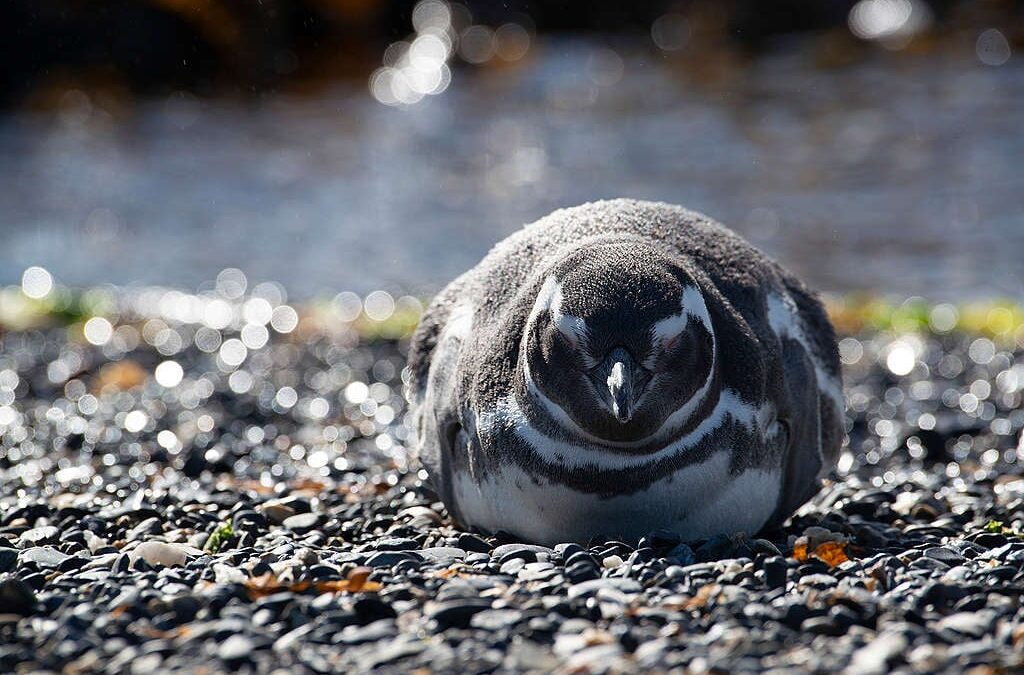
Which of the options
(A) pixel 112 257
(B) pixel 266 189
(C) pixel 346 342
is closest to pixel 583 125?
(B) pixel 266 189

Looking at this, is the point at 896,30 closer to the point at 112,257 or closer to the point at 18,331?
the point at 112,257

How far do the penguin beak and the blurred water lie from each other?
10.8 metres

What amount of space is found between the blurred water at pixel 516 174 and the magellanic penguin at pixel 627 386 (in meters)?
9.72

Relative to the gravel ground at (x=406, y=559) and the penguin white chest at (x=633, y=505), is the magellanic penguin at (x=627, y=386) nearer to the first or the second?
the penguin white chest at (x=633, y=505)

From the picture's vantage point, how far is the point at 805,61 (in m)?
30.7

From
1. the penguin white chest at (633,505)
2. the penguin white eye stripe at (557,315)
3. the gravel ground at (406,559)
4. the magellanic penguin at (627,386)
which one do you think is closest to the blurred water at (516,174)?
the gravel ground at (406,559)

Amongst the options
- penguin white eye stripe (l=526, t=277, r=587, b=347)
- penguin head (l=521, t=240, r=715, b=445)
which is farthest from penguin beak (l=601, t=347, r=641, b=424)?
penguin white eye stripe (l=526, t=277, r=587, b=347)

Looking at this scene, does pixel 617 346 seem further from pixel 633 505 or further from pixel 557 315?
pixel 633 505

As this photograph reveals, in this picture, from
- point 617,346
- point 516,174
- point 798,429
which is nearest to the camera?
point 617,346

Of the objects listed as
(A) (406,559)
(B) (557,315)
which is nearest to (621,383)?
(B) (557,315)

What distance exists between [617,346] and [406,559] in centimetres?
104

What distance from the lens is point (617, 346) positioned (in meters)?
4.28

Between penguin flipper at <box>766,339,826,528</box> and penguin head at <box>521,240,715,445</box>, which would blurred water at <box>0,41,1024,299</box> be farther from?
penguin head at <box>521,240,715,445</box>

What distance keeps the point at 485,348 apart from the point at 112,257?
1384cm
